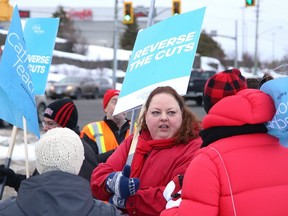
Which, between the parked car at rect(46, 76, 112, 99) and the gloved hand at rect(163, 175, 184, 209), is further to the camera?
the parked car at rect(46, 76, 112, 99)

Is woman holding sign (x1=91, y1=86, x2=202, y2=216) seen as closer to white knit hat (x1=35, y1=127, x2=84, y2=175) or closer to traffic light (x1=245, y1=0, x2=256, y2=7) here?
white knit hat (x1=35, y1=127, x2=84, y2=175)

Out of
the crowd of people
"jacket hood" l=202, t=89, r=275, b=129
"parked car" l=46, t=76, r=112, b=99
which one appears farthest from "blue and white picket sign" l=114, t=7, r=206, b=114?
"parked car" l=46, t=76, r=112, b=99

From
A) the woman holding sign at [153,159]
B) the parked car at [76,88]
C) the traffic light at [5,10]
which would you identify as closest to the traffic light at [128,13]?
the traffic light at [5,10]

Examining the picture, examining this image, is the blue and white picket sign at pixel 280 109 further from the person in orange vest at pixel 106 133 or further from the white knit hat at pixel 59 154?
the person in orange vest at pixel 106 133

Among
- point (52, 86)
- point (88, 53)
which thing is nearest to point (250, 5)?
point (52, 86)

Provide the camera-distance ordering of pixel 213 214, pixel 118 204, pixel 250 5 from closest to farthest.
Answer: pixel 213 214
pixel 118 204
pixel 250 5

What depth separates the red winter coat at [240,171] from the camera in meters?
2.30

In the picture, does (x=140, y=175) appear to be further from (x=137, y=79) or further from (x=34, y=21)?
(x=34, y=21)

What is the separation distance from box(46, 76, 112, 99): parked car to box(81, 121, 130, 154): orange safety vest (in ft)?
93.1

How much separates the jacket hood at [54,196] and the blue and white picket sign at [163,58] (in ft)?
4.83

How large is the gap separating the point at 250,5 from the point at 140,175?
60.6 feet

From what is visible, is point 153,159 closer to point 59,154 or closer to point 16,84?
point 59,154

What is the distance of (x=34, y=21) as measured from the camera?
223 inches

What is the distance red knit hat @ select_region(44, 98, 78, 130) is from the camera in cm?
470
